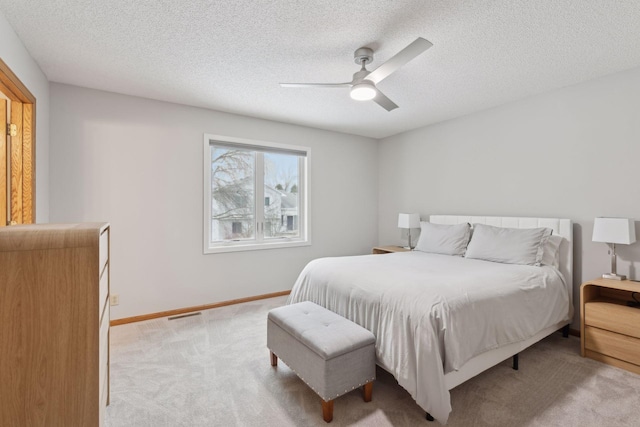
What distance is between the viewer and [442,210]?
165 inches

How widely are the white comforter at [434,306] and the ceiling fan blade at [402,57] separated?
4.90 ft

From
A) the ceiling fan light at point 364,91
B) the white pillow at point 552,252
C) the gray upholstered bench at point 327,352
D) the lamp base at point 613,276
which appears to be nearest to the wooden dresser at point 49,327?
the gray upholstered bench at point 327,352

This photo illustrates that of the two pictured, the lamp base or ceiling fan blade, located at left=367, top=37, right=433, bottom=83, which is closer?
ceiling fan blade, located at left=367, top=37, right=433, bottom=83

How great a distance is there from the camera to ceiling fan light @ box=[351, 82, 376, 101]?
2201 mm

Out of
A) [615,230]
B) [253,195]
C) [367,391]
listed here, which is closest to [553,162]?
[615,230]

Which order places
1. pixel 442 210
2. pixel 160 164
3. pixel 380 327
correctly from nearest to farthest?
pixel 380 327 → pixel 160 164 → pixel 442 210

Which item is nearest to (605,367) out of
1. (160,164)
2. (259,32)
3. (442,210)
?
(442,210)

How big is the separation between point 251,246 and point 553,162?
3.59 metres

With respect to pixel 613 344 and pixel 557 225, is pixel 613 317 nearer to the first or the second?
pixel 613 344

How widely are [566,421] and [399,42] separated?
2655 millimetres

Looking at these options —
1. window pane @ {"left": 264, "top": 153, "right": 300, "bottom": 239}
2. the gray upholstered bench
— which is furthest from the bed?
window pane @ {"left": 264, "top": 153, "right": 300, "bottom": 239}

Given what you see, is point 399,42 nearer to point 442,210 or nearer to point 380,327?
point 380,327

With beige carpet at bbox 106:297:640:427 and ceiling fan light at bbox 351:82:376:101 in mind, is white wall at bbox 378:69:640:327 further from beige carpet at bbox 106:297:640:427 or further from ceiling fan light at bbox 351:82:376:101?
ceiling fan light at bbox 351:82:376:101

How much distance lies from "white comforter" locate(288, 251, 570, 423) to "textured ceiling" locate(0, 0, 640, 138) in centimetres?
175
